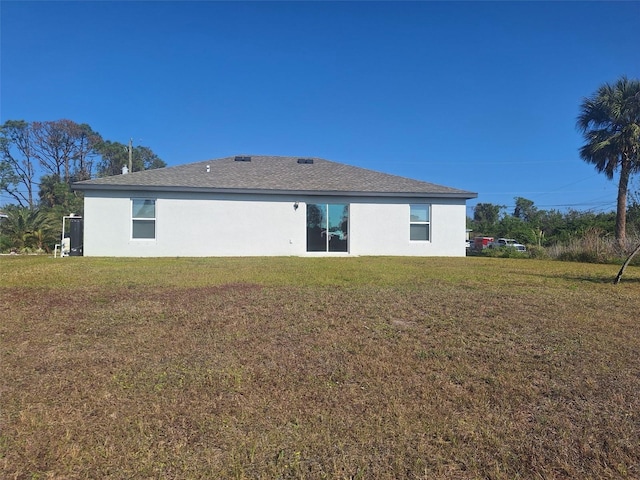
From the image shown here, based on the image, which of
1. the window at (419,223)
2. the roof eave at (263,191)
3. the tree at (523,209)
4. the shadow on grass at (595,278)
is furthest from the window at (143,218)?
the tree at (523,209)

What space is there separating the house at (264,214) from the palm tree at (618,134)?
9971 mm

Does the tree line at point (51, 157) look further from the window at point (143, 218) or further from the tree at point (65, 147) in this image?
the window at point (143, 218)

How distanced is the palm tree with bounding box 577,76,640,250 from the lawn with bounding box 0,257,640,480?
57.8 ft

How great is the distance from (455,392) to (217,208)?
1230cm

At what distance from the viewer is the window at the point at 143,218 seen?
539 inches

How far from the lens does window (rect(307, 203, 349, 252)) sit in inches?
585

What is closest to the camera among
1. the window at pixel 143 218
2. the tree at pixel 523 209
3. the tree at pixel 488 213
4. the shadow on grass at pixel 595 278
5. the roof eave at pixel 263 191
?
the shadow on grass at pixel 595 278

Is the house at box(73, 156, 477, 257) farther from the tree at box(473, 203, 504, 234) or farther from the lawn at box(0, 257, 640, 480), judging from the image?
the tree at box(473, 203, 504, 234)

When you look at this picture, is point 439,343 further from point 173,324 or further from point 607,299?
point 607,299

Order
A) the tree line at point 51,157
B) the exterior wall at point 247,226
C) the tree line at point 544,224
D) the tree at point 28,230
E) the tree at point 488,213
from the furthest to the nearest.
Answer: the tree at point 488,213 → the tree line at point 51,157 → the tree line at point 544,224 → the tree at point 28,230 → the exterior wall at point 247,226

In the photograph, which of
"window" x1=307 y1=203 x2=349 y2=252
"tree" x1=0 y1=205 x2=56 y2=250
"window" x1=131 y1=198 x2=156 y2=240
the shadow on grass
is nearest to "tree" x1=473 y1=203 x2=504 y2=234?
"window" x1=307 y1=203 x2=349 y2=252

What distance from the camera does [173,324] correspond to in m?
4.65

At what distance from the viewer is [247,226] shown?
1436cm

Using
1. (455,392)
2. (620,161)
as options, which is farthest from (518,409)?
(620,161)
